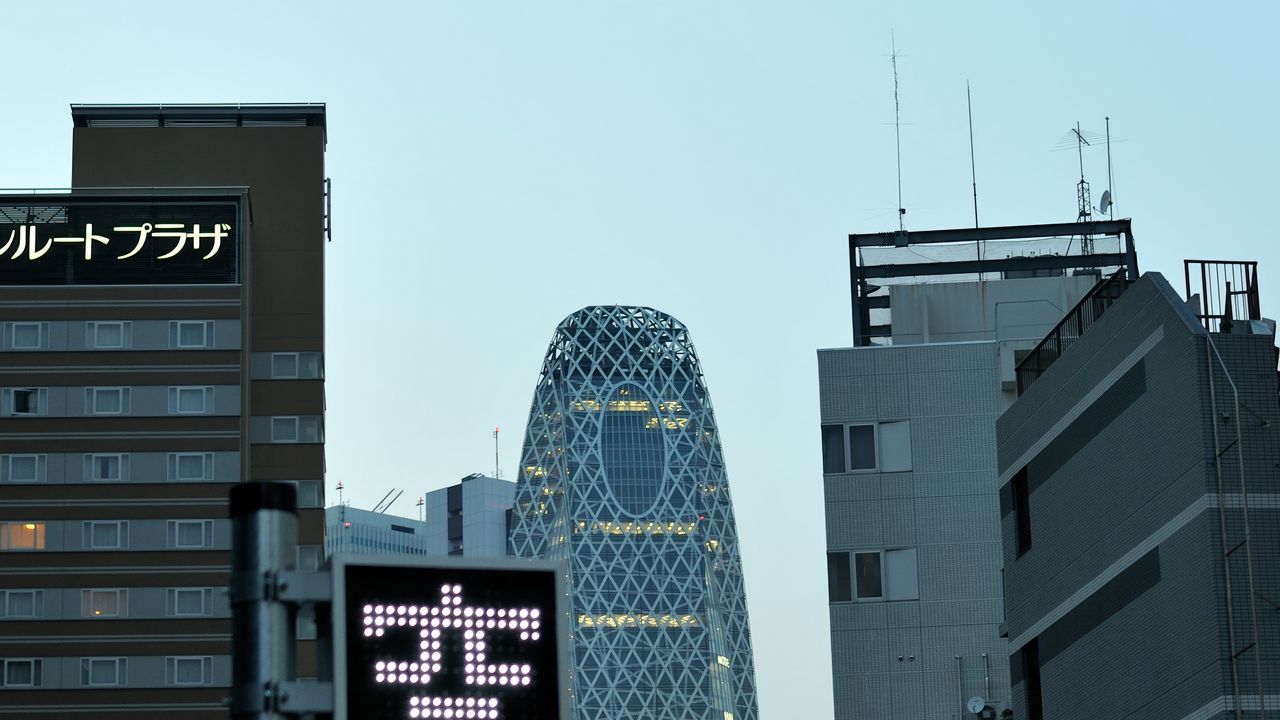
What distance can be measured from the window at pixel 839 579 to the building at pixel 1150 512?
14.3 metres

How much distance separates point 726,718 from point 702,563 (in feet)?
45.1

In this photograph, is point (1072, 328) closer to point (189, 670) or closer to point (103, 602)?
point (189, 670)

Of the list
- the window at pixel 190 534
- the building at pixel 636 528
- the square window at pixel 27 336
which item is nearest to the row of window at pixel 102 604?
the window at pixel 190 534

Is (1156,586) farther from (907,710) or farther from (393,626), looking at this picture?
(393,626)

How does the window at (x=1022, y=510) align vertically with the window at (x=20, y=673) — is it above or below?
above

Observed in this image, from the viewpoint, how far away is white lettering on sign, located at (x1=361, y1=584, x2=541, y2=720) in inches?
551

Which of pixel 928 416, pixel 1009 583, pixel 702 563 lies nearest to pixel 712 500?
pixel 702 563

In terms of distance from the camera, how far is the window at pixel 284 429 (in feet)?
Result: 309

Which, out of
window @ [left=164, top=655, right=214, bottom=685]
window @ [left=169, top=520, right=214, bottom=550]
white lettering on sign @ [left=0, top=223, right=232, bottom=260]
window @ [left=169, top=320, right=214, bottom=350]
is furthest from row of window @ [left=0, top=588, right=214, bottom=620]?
white lettering on sign @ [left=0, top=223, right=232, bottom=260]

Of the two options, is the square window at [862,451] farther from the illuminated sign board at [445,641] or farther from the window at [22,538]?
the illuminated sign board at [445,641]

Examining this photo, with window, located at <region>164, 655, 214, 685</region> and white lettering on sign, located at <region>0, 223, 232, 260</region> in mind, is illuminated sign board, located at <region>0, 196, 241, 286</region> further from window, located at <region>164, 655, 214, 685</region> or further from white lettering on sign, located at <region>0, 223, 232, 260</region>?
window, located at <region>164, 655, 214, 685</region>

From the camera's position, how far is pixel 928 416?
66.0m

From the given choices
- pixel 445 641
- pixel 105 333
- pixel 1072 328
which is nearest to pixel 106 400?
pixel 105 333

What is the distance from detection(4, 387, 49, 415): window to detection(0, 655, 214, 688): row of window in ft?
36.4
